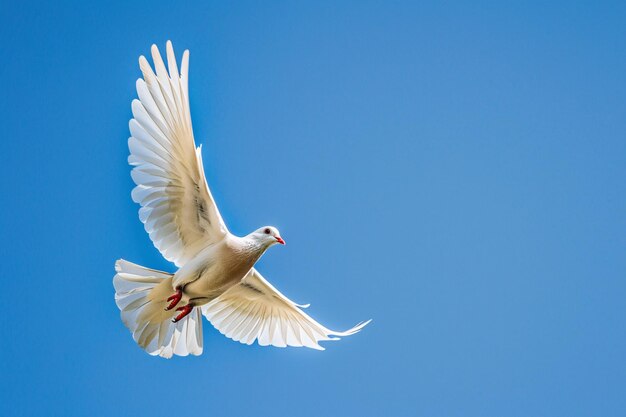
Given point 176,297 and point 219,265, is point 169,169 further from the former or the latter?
point 176,297

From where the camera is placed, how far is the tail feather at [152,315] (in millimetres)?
16406

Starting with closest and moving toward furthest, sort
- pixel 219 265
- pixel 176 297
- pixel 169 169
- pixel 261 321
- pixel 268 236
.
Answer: pixel 169 169, pixel 219 265, pixel 268 236, pixel 176 297, pixel 261 321

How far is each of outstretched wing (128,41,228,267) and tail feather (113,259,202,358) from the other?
56cm

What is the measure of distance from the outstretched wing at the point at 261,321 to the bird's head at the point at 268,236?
236 cm

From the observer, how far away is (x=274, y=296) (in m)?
18.2

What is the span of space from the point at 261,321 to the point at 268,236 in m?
3.16

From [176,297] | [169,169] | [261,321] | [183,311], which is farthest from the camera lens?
[261,321]

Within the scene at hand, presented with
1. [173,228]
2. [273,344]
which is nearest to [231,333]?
[273,344]

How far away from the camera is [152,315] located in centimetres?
1688

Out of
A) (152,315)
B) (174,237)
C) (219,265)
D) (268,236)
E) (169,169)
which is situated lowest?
(152,315)

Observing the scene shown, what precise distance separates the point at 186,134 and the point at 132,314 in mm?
3578

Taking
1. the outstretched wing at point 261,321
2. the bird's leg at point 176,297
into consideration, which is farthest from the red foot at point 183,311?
the outstretched wing at point 261,321

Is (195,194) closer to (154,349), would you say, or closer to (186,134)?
(186,134)

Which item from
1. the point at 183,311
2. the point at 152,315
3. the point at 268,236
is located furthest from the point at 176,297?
the point at 268,236
